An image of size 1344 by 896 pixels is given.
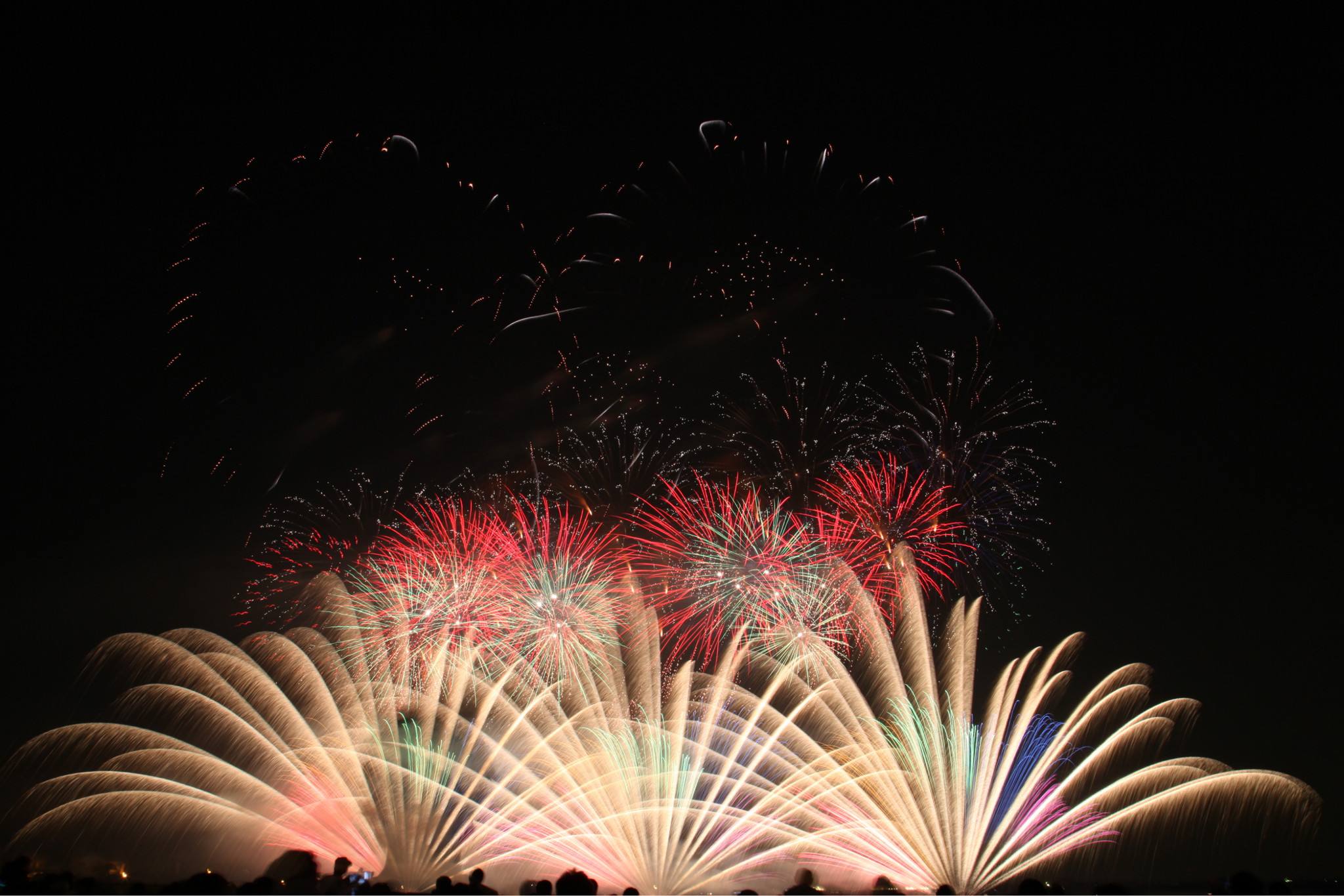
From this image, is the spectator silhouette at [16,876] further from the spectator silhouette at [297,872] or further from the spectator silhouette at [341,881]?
the spectator silhouette at [341,881]

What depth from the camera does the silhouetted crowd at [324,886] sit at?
16752mm

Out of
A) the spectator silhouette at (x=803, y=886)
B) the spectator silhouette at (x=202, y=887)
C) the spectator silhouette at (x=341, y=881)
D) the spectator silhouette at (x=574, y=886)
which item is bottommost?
the spectator silhouette at (x=803, y=886)

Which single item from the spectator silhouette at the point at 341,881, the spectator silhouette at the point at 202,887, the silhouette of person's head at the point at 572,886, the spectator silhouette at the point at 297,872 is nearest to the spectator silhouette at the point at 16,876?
the spectator silhouette at the point at 202,887

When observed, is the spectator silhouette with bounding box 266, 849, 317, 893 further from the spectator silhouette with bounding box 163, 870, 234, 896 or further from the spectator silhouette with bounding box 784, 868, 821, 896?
the spectator silhouette with bounding box 784, 868, 821, 896

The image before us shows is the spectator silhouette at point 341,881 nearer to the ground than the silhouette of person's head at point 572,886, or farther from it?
nearer to the ground

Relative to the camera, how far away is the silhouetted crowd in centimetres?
1675

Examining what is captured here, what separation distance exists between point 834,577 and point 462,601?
9320 millimetres

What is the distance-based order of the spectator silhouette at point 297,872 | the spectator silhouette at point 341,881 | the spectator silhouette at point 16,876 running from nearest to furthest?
the spectator silhouette at point 16,876 → the spectator silhouette at point 297,872 → the spectator silhouette at point 341,881

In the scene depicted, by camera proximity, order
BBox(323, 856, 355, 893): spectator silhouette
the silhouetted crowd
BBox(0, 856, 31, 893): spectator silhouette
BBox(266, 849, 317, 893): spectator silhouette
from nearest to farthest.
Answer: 1. the silhouetted crowd
2. BBox(0, 856, 31, 893): spectator silhouette
3. BBox(266, 849, 317, 893): spectator silhouette
4. BBox(323, 856, 355, 893): spectator silhouette

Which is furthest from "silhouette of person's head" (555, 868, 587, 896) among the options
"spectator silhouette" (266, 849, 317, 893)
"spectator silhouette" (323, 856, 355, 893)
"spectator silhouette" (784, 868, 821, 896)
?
"spectator silhouette" (323, 856, 355, 893)

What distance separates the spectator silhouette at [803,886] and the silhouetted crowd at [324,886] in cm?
2

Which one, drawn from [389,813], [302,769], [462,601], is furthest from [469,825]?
[462,601]

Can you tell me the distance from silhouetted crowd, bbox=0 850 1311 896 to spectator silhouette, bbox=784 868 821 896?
0.02 metres

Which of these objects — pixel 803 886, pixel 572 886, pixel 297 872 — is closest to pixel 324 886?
pixel 297 872
